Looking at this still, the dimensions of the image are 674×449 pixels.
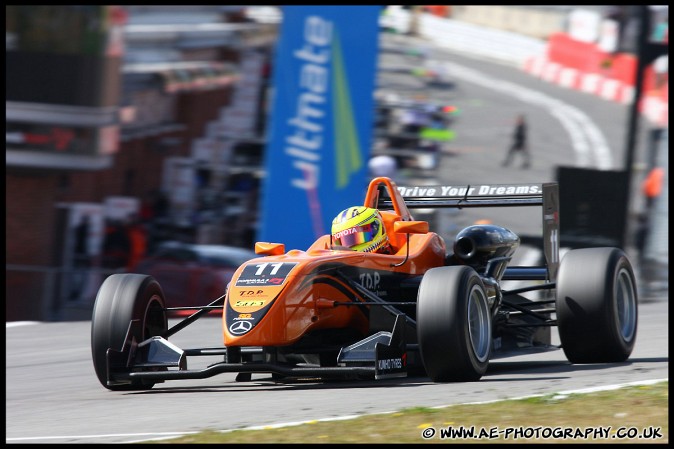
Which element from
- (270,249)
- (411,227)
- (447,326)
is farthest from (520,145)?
(447,326)

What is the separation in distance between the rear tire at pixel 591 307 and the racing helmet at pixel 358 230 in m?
1.46

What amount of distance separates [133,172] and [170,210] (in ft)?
11.9

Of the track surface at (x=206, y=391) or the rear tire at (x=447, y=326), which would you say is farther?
the rear tire at (x=447, y=326)

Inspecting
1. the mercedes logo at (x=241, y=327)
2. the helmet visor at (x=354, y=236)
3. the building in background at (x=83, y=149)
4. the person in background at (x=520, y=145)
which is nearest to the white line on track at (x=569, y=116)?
the person in background at (x=520, y=145)

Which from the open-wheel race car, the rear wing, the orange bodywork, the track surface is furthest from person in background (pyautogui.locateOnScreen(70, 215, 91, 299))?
the orange bodywork

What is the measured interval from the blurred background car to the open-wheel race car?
7639 mm

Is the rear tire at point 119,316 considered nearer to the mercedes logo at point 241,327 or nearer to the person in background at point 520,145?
the mercedes logo at point 241,327

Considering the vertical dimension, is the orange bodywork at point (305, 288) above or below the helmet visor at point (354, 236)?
below

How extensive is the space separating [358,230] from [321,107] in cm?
757

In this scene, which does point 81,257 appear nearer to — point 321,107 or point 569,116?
point 321,107

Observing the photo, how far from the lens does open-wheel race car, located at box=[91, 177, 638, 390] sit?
26.7 ft

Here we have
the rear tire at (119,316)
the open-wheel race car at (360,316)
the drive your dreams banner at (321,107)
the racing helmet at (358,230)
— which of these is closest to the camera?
the open-wheel race car at (360,316)

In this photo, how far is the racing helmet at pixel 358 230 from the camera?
9.25m

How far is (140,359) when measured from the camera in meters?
8.83
